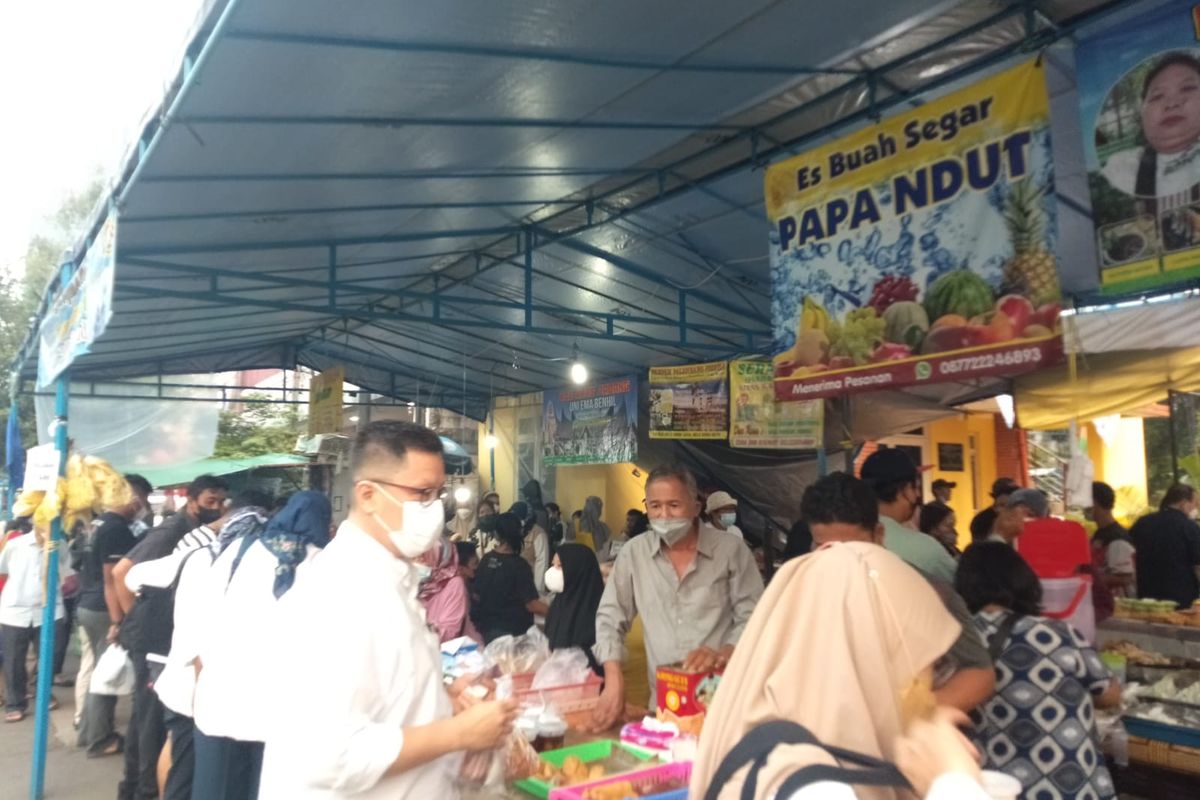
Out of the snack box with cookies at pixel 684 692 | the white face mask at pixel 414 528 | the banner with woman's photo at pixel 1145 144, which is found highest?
the banner with woman's photo at pixel 1145 144

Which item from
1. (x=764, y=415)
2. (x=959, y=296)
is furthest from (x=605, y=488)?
(x=959, y=296)

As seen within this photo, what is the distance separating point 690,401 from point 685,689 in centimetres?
660

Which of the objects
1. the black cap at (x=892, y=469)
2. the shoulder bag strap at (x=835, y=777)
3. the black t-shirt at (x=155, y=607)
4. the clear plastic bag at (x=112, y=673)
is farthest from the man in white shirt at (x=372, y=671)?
the clear plastic bag at (x=112, y=673)

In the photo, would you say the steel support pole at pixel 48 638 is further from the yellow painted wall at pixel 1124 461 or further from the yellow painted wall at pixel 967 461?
the yellow painted wall at pixel 1124 461

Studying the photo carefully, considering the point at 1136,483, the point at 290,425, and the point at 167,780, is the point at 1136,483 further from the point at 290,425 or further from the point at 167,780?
the point at 290,425

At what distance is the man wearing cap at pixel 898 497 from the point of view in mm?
2994

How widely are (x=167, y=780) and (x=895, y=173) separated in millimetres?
4517

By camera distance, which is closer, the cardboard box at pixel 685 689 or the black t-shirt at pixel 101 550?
the cardboard box at pixel 685 689

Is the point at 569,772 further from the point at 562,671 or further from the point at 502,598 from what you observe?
the point at 502,598

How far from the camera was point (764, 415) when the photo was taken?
843cm

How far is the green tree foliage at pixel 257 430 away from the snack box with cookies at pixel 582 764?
22507 millimetres

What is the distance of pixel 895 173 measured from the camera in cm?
392

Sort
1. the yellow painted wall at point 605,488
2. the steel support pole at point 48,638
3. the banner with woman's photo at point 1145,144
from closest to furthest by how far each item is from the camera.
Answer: the banner with woman's photo at point 1145,144, the steel support pole at point 48,638, the yellow painted wall at point 605,488

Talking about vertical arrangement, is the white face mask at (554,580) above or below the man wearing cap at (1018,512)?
below
